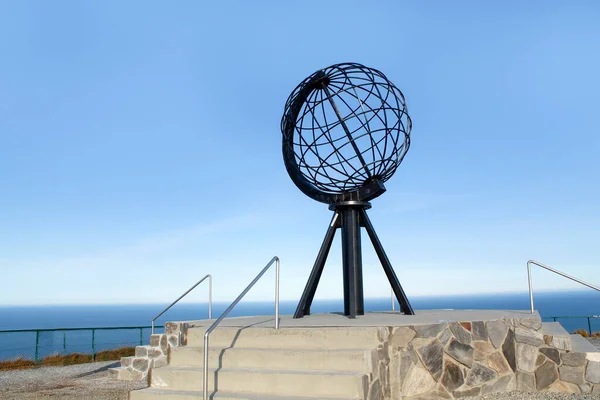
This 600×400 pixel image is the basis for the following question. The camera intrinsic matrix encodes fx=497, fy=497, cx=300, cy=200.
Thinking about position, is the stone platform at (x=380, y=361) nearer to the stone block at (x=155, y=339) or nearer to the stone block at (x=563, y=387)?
the stone block at (x=563, y=387)

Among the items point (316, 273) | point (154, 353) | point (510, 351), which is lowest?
point (154, 353)

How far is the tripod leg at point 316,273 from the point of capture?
8.78 metres

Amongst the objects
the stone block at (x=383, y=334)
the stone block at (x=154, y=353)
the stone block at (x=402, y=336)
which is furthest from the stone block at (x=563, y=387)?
the stone block at (x=154, y=353)

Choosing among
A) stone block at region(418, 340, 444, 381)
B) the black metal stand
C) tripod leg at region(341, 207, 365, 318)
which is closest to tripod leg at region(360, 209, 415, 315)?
the black metal stand

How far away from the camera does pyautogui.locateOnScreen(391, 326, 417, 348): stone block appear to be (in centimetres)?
608

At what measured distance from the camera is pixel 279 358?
6.04m

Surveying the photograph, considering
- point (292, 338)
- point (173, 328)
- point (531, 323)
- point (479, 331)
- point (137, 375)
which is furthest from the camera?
point (137, 375)

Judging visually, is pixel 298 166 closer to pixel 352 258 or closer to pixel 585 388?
pixel 352 258

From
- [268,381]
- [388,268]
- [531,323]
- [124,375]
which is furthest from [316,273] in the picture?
[124,375]

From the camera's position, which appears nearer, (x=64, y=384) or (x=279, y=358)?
(x=279, y=358)

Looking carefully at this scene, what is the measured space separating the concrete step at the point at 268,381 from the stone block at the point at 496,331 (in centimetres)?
251

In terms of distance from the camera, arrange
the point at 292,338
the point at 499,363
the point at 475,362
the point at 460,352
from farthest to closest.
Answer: the point at 499,363 → the point at 475,362 → the point at 460,352 → the point at 292,338

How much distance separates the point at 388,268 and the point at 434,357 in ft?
8.53

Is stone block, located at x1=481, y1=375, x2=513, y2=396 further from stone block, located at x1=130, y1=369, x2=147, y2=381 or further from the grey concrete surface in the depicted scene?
stone block, located at x1=130, y1=369, x2=147, y2=381
